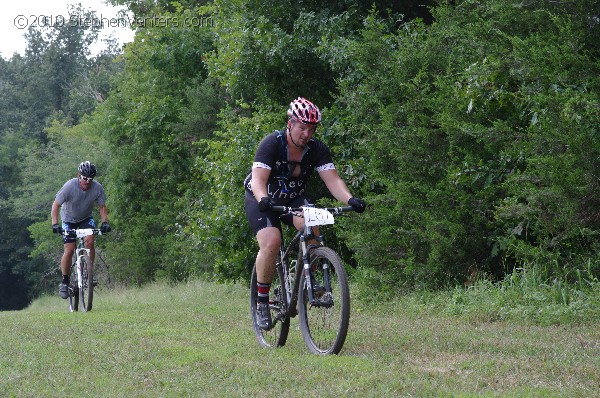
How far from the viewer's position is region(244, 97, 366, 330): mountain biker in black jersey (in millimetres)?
7531

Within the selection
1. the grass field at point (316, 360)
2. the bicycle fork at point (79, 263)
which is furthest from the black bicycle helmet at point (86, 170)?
the grass field at point (316, 360)

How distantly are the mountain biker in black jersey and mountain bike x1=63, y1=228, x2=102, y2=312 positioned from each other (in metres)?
6.70

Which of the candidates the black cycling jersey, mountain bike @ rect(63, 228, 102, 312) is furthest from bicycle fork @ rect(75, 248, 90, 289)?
the black cycling jersey

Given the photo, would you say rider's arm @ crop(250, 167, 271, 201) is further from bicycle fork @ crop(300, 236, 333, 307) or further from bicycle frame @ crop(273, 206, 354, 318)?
bicycle fork @ crop(300, 236, 333, 307)

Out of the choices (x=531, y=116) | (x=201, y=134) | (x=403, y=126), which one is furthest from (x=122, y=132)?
(x=531, y=116)

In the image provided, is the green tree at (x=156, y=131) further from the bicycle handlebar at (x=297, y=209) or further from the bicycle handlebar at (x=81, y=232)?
the bicycle handlebar at (x=297, y=209)

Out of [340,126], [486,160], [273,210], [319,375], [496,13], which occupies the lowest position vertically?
[319,375]

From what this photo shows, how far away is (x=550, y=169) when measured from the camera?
893cm

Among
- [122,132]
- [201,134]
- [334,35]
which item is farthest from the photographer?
[122,132]

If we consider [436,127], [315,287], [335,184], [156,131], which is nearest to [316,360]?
[315,287]

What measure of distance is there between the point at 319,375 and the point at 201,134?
802 inches

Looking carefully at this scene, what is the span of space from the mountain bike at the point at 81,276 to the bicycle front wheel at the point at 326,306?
734 centimetres

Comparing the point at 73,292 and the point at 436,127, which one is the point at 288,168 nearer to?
the point at 436,127

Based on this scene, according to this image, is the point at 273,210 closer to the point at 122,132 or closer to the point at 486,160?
the point at 486,160
